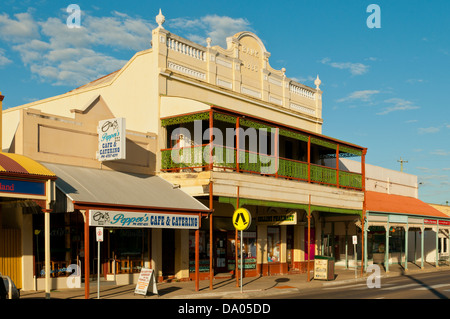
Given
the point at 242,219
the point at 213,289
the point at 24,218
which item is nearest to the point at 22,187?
the point at 24,218

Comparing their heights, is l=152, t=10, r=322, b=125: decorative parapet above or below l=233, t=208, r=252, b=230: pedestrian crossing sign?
above

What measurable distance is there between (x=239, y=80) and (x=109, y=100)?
6.84m

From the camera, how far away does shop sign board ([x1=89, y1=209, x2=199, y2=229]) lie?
17562 millimetres

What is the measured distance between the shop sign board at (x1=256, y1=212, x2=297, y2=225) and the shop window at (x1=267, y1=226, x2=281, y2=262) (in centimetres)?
199

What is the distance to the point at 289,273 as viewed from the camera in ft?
103

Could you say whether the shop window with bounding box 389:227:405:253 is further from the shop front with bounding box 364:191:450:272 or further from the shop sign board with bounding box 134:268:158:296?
the shop sign board with bounding box 134:268:158:296

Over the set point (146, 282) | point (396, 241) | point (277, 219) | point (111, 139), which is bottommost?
point (396, 241)

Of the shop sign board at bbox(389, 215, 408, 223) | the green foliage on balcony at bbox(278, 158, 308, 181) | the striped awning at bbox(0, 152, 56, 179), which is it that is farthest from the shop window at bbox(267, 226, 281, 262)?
the striped awning at bbox(0, 152, 56, 179)

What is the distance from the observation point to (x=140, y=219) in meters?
18.9

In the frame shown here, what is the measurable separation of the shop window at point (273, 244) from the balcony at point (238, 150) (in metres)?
3.89

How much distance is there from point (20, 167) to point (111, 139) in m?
4.92

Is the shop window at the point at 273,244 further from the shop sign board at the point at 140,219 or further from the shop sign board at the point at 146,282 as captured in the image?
the shop sign board at the point at 146,282

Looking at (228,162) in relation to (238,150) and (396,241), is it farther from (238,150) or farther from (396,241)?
(396,241)

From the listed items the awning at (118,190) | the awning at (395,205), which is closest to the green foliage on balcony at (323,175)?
the awning at (395,205)
